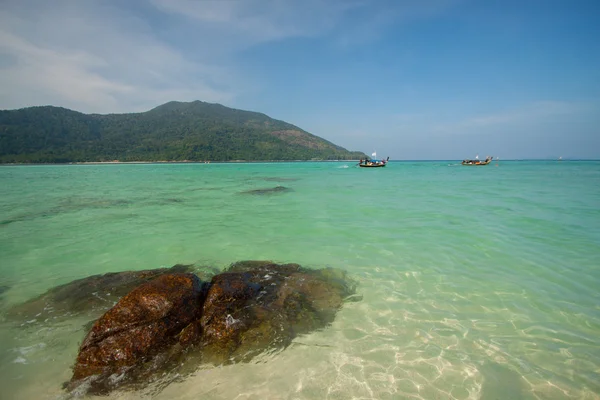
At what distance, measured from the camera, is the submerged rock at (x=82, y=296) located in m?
6.02

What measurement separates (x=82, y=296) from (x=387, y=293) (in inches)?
291

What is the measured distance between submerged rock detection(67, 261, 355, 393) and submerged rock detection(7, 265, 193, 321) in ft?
6.45

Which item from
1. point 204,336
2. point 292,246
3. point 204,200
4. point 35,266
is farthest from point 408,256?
point 204,200

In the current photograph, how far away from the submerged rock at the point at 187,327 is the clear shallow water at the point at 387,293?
305 mm

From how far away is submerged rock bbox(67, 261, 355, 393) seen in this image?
422 centimetres

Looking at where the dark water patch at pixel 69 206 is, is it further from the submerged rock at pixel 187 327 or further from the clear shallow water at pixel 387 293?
the submerged rock at pixel 187 327

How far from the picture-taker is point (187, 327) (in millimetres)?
4875

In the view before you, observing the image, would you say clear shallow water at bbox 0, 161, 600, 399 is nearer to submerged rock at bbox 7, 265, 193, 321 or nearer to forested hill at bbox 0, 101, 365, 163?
submerged rock at bbox 7, 265, 193, 321

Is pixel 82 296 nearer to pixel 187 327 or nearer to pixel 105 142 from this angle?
pixel 187 327

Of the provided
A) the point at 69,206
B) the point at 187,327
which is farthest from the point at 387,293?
the point at 69,206

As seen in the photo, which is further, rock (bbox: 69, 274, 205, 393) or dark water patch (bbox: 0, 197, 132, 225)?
dark water patch (bbox: 0, 197, 132, 225)

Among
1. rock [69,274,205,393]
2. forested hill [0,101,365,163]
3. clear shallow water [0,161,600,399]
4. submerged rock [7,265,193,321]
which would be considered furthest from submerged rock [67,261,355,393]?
forested hill [0,101,365,163]

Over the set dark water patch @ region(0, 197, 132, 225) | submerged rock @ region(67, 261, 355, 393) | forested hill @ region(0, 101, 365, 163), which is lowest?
dark water patch @ region(0, 197, 132, 225)

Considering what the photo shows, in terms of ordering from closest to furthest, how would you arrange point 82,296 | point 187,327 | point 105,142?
point 187,327
point 82,296
point 105,142
